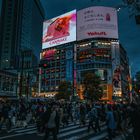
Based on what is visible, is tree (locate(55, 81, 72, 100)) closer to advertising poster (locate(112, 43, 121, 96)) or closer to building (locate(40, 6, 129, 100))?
building (locate(40, 6, 129, 100))

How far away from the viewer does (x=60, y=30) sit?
8831cm

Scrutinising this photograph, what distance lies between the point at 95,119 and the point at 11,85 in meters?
68.0

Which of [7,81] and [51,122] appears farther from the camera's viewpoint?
Result: [7,81]

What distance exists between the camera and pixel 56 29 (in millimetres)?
91500

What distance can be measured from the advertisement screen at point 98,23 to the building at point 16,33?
41979mm

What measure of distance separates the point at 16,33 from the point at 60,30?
168 feet

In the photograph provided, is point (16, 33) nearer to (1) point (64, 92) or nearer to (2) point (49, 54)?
(2) point (49, 54)

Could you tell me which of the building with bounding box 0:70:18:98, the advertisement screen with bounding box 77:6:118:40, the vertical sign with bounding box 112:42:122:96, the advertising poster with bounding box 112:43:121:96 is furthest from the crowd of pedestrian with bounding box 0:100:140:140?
the advertisement screen with bounding box 77:6:118:40

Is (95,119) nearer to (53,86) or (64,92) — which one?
(64,92)

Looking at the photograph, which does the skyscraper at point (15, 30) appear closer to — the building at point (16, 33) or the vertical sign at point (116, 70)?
the building at point (16, 33)

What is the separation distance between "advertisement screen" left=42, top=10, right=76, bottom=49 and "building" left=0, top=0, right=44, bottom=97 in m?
27.4

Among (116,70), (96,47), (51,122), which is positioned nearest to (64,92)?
(116,70)

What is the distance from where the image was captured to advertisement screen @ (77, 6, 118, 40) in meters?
85.5

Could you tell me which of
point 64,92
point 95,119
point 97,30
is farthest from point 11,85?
point 95,119
